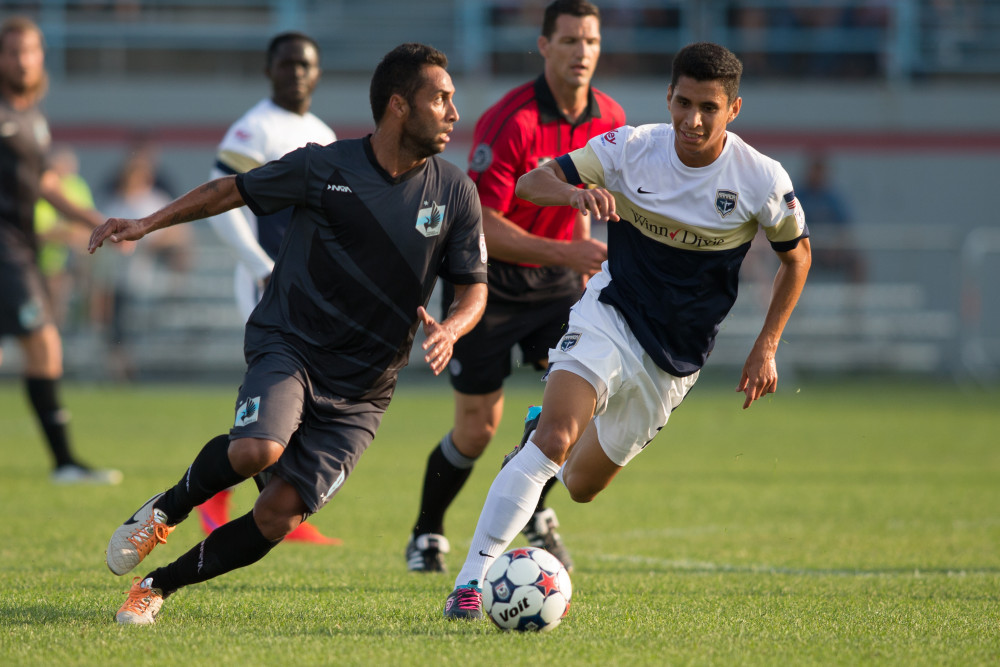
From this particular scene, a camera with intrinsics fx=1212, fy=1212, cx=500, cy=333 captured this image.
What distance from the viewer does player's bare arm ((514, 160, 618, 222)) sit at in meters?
4.55

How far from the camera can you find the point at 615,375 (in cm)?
501

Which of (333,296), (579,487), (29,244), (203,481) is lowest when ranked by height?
(29,244)

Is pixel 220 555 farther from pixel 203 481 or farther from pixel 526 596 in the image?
pixel 526 596

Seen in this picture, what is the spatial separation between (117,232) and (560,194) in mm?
1704

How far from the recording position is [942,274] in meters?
17.5

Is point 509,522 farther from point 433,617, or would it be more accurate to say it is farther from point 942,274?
point 942,274

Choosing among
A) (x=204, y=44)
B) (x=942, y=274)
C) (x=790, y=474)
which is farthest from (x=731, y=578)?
(x=204, y=44)

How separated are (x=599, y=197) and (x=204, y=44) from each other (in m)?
20.0

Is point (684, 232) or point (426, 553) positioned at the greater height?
point (684, 232)

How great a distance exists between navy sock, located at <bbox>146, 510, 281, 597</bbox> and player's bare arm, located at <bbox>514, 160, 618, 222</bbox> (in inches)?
67.2

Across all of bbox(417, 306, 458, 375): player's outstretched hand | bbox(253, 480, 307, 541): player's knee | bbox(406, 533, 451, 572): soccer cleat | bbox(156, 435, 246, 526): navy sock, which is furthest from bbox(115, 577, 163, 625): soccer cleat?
bbox(406, 533, 451, 572): soccer cleat

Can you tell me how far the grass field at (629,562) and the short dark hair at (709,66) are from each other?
1.45 m

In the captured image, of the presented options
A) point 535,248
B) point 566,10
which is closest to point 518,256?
point 535,248

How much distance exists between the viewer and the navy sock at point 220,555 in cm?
456
